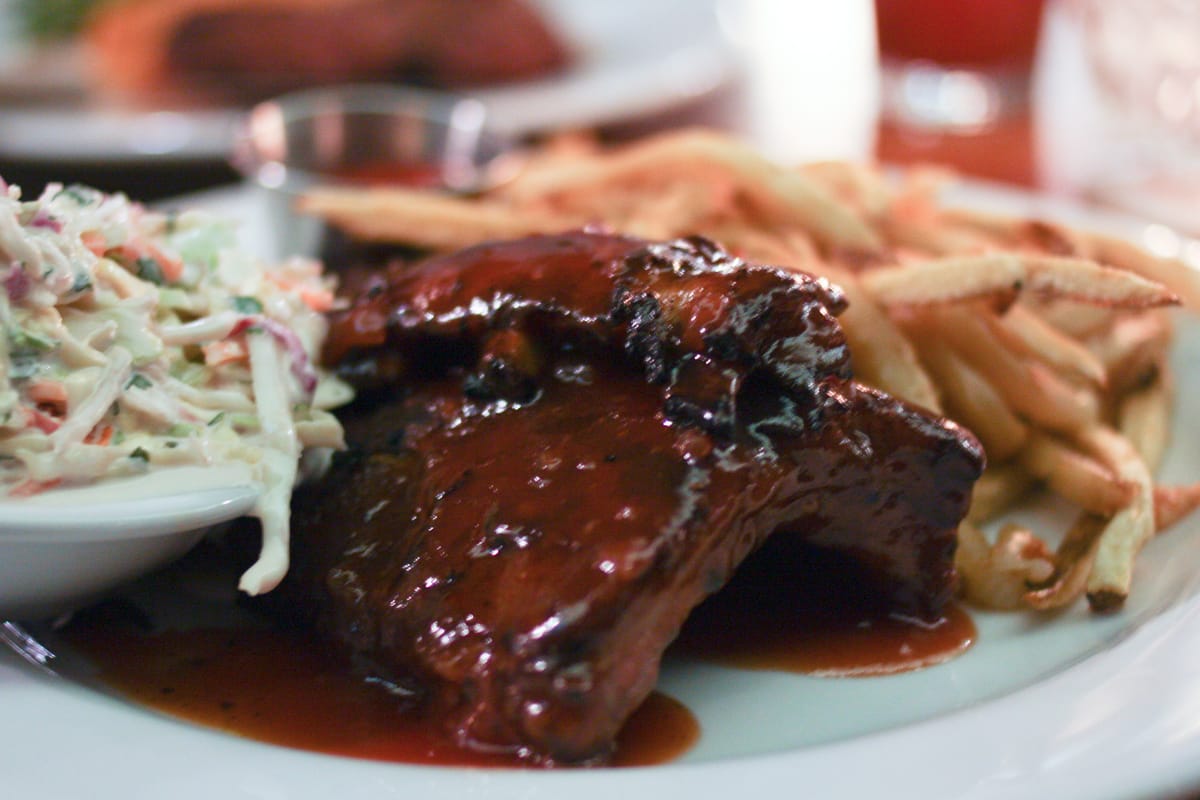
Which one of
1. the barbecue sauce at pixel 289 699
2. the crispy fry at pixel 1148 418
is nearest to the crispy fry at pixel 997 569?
the crispy fry at pixel 1148 418

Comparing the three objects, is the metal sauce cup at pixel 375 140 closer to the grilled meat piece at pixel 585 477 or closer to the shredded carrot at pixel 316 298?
the shredded carrot at pixel 316 298

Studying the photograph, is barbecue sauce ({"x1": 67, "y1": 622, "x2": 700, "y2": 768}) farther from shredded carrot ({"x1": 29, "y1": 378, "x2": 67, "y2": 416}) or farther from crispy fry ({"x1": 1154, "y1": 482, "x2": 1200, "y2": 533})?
crispy fry ({"x1": 1154, "y1": 482, "x2": 1200, "y2": 533})

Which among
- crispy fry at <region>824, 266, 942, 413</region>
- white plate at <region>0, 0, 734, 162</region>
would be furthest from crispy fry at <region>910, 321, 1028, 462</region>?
white plate at <region>0, 0, 734, 162</region>

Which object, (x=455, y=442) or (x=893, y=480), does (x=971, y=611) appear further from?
(x=455, y=442)

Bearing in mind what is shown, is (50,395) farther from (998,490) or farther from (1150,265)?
(1150,265)

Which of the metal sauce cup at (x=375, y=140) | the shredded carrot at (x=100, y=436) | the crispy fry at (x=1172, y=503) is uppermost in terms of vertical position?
the shredded carrot at (x=100, y=436)

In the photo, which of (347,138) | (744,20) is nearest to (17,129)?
(347,138)

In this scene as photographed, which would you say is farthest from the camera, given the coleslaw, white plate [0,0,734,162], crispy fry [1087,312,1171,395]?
white plate [0,0,734,162]
